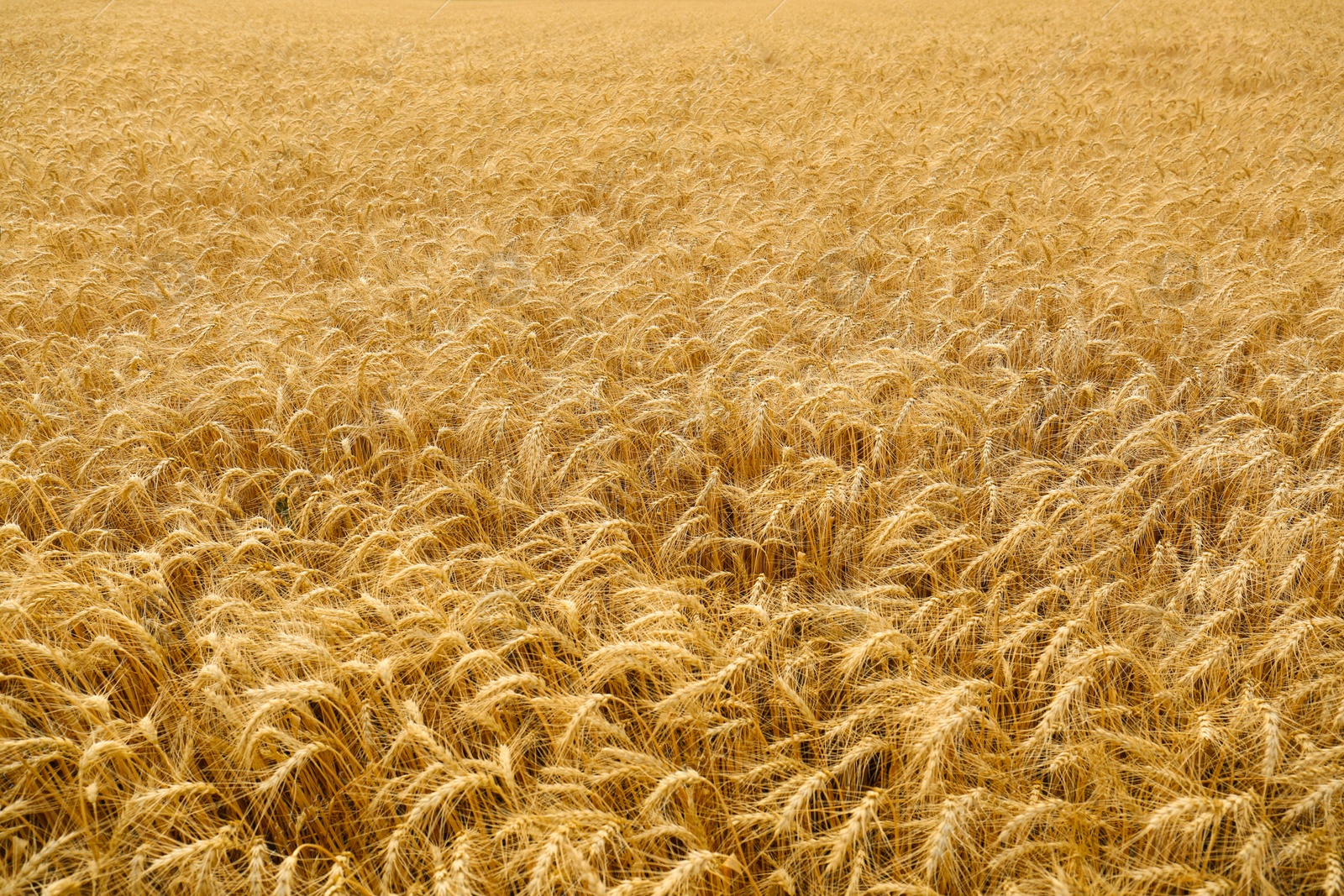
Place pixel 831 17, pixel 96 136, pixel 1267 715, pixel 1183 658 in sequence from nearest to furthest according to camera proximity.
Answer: pixel 1267 715 < pixel 1183 658 < pixel 96 136 < pixel 831 17

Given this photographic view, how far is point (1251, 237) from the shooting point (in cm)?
420

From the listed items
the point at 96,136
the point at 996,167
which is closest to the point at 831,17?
the point at 996,167

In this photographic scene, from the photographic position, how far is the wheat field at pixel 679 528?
1499 millimetres

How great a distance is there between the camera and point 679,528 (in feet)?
7.41

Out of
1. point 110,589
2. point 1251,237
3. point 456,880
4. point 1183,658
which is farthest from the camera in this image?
point 1251,237

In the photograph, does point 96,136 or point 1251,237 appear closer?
point 1251,237

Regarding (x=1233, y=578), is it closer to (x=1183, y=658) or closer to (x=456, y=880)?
(x=1183, y=658)

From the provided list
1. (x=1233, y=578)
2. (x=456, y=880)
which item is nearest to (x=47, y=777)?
(x=456, y=880)

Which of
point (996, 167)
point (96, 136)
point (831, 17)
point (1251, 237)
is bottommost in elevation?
point (1251, 237)

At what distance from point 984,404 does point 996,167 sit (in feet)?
12.8

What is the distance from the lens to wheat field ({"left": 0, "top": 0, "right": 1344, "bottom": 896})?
4.92ft

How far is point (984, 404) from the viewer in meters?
2.76

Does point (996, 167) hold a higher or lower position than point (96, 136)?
lower

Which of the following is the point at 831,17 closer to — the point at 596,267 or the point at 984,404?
the point at 596,267
